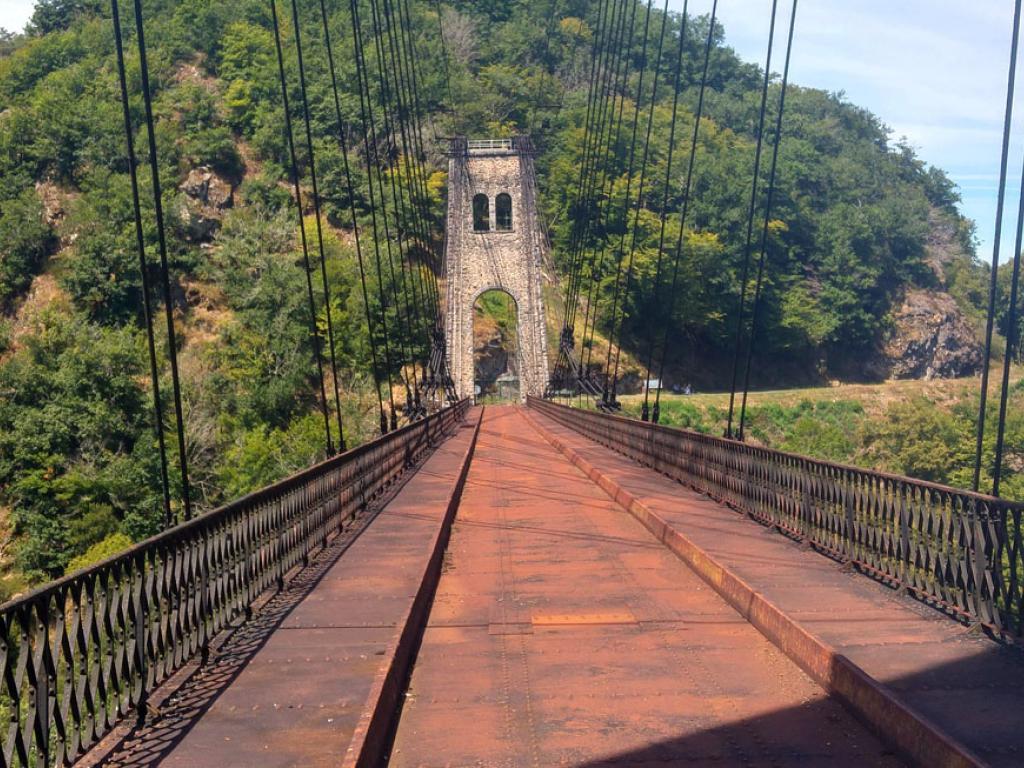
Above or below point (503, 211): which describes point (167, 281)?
below

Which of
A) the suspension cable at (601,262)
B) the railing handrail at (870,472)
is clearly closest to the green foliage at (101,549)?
the suspension cable at (601,262)

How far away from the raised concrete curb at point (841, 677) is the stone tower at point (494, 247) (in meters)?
48.8

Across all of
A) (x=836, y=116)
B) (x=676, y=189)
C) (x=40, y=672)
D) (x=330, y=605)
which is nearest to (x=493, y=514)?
(x=330, y=605)

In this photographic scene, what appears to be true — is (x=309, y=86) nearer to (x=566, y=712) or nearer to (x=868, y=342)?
(x=868, y=342)

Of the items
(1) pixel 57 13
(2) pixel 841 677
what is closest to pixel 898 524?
(2) pixel 841 677

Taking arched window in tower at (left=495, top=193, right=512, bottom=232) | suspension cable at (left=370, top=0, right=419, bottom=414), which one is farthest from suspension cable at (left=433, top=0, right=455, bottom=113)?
suspension cable at (left=370, top=0, right=419, bottom=414)

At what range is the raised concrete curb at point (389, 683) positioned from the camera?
13.9 ft

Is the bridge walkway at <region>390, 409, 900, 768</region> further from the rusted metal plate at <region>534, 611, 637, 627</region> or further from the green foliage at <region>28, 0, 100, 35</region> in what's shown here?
the green foliage at <region>28, 0, 100, 35</region>

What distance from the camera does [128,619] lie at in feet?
15.1

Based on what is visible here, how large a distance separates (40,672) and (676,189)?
66.5 metres

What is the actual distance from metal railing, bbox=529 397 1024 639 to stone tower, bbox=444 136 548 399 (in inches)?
1826

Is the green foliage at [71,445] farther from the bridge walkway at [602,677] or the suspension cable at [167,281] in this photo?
the bridge walkway at [602,677]

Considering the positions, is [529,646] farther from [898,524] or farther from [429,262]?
[429,262]

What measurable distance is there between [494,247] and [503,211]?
17.7ft
